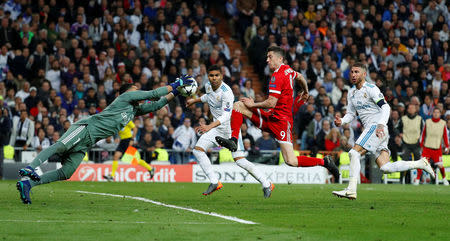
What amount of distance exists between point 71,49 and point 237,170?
22.5 ft

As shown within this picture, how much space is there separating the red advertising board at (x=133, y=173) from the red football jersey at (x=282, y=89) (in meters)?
10.5

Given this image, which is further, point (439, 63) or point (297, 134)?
point (439, 63)

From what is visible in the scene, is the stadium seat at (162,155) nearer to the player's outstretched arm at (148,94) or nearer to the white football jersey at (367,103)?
the white football jersey at (367,103)

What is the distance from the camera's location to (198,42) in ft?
85.8

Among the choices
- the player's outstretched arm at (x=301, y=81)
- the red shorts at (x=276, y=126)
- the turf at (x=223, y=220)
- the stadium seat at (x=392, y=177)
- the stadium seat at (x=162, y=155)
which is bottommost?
the turf at (x=223, y=220)

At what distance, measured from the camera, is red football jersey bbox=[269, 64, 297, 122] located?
39.4 feet

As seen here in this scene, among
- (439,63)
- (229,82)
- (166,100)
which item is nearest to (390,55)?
(439,63)

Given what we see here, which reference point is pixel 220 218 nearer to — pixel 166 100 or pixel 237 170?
pixel 166 100

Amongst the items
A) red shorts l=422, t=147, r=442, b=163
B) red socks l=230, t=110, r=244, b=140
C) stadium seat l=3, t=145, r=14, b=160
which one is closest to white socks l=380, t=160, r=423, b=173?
red socks l=230, t=110, r=244, b=140

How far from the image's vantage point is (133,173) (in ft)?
73.6

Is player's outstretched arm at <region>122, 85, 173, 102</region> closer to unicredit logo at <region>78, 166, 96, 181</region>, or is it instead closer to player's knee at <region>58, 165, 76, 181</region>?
player's knee at <region>58, 165, 76, 181</region>

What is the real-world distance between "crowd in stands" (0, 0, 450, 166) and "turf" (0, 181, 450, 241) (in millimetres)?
10821

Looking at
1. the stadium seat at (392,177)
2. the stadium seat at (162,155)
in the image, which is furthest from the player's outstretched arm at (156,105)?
the stadium seat at (392,177)

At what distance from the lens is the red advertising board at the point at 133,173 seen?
72.7 ft
